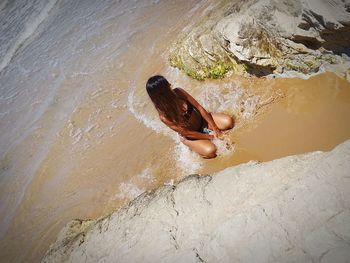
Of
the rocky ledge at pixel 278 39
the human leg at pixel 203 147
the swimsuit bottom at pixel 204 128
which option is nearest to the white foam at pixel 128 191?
the human leg at pixel 203 147

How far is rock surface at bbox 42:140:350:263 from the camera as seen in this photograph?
7.63ft

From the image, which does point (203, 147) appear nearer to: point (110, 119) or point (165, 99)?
point (165, 99)

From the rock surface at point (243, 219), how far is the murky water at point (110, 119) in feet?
3.15

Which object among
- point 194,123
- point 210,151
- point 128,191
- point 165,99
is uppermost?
point 165,99

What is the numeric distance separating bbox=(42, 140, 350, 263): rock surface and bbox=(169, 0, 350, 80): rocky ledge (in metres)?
1.80

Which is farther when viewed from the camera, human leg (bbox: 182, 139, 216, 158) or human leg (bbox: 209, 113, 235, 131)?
human leg (bbox: 209, 113, 235, 131)

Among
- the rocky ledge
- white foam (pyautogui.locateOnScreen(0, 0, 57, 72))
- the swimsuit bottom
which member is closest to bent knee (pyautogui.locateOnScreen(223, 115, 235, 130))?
the swimsuit bottom

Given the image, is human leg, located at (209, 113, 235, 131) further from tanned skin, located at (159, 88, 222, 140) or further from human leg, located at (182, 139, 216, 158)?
human leg, located at (182, 139, 216, 158)

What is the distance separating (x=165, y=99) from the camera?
3.93 metres

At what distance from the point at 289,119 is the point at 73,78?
193 inches

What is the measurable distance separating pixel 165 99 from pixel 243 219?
5.83 feet

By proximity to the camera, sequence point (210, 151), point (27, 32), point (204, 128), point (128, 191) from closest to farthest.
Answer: point (210, 151), point (204, 128), point (128, 191), point (27, 32)

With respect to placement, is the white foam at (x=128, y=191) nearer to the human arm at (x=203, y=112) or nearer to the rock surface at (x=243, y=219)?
the rock surface at (x=243, y=219)

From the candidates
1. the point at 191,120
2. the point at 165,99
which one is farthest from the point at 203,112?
the point at 165,99
